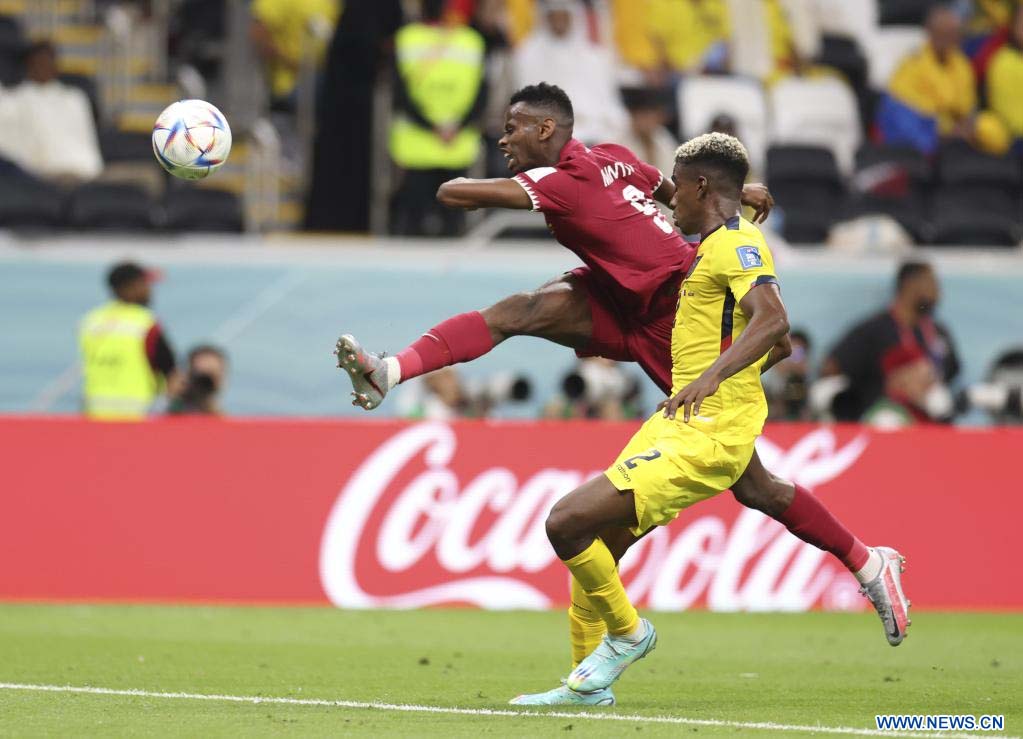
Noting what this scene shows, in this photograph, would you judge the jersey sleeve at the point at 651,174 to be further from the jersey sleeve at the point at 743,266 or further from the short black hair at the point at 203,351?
the short black hair at the point at 203,351

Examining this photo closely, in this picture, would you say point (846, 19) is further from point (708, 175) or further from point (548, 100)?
point (708, 175)

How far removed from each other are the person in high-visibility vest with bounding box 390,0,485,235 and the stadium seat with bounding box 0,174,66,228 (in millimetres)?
3065

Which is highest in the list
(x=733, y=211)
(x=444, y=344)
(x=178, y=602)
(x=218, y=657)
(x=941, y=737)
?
(x=733, y=211)

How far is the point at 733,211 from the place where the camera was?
26.0 ft

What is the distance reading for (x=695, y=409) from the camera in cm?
748

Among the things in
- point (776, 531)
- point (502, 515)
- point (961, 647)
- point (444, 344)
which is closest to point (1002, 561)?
point (776, 531)

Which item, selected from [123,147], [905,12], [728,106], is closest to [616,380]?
[728,106]

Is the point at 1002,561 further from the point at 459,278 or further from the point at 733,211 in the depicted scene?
the point at 733,211

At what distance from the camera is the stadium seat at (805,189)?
17062 millimetres

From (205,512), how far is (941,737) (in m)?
7.64

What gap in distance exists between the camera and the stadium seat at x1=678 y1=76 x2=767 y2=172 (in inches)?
682

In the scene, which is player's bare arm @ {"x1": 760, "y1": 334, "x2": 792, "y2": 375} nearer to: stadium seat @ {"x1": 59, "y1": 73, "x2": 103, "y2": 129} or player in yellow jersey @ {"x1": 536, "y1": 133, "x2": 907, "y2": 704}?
player in yellow jersey @ {"x1": 536, "y1": 133, "x2": 907, "y2": 704}

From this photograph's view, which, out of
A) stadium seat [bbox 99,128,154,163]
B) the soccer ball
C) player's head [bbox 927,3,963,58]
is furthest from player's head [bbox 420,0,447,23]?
the soccer ball

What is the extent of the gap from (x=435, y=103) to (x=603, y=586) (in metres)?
9.29
